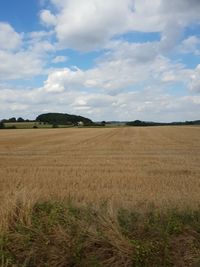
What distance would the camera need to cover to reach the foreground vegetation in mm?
5770

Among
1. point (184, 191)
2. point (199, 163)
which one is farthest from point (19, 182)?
point (199, 163)

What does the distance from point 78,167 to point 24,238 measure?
11803mm

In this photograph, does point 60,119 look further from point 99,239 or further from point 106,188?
point 99,239

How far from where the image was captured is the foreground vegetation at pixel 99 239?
227 inches

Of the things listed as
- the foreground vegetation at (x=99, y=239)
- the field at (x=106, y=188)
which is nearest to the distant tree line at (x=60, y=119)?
the field at (x=106, y=188)

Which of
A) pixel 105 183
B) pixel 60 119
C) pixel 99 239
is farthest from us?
pixel 60 119

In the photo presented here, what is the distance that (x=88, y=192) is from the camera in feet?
38.4

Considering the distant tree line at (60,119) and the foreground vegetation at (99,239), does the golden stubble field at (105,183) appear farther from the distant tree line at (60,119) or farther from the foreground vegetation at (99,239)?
the distant tree line at (60,119)

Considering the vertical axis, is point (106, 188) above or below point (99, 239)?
below

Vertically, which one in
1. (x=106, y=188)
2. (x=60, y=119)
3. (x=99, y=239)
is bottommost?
(x=106, y=188)

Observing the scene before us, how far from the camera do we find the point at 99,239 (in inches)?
242

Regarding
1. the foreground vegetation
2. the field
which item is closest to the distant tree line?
the field

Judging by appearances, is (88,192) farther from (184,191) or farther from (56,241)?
(56,241)

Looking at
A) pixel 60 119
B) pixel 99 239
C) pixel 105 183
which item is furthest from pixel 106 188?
pixel 60 119
